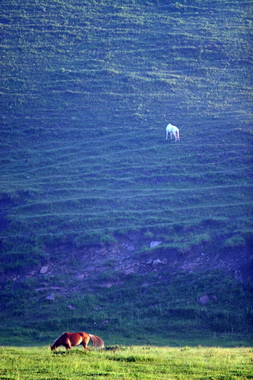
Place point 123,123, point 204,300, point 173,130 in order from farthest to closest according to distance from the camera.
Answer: point 123,123 → point 173,130 → point 204,300

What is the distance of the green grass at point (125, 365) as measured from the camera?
368 inches

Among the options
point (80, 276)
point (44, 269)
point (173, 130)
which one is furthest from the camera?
point (173, 130)

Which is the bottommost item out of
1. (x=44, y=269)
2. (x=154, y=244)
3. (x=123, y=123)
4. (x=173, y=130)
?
(x=44, y=269)

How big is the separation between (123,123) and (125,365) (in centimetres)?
2240

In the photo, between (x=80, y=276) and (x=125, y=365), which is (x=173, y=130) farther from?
(x=125, y=365)

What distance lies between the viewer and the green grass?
9.34 m

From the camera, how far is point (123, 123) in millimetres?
31109

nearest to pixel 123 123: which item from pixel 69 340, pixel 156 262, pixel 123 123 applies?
pixel 123 123

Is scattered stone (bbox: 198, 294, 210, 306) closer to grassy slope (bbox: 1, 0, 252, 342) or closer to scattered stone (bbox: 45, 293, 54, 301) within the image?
grassy slope (bbox: 1, 0, 252, 342)

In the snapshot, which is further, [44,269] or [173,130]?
[173,130]

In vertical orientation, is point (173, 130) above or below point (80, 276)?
above

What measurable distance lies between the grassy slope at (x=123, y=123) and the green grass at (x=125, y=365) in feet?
17.4

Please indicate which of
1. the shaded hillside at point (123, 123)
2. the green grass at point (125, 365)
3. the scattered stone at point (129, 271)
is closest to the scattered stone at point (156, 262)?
the scattered stone at point (129, 271)

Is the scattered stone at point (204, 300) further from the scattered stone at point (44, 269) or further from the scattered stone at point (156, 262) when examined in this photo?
the scattered stone at point (44, 269)
